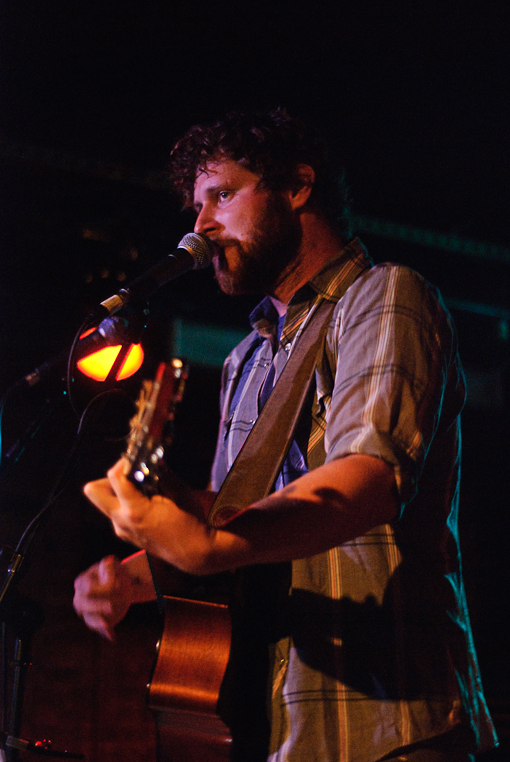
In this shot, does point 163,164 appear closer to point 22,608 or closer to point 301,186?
point 301,186

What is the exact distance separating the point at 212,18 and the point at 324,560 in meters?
2.92

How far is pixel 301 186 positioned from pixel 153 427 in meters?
1.52

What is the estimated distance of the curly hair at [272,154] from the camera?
215 centimetres

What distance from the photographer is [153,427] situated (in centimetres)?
89

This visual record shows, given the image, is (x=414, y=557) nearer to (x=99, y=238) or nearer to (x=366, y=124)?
(x=366, y=124)

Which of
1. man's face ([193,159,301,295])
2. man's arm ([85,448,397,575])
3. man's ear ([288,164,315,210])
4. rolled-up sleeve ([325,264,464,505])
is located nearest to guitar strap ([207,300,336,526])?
rolled-up sleeve ([325,264,464,505])

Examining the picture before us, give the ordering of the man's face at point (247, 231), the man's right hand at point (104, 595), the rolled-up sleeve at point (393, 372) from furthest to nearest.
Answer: the man's face at point (247, 231)
the man's right hand at point (104, 595)
the rolled-up sleeve at point (393, 372)

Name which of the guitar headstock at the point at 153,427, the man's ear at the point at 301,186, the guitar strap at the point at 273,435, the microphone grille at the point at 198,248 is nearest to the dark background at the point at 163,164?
the microphone grille at the point at 198,248

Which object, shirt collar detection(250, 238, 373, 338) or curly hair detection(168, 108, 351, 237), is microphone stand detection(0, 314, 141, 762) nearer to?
shirt collar detection(250, 238, 373, 338)

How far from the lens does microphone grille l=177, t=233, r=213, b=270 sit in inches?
73.7

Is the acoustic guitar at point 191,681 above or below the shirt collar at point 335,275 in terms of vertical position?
below

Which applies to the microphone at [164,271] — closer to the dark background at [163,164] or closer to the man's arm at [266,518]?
the man's arm at [266,518]

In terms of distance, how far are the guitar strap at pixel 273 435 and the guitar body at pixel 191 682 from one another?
8.0 inches

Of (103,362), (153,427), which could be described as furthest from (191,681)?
(103,362)
